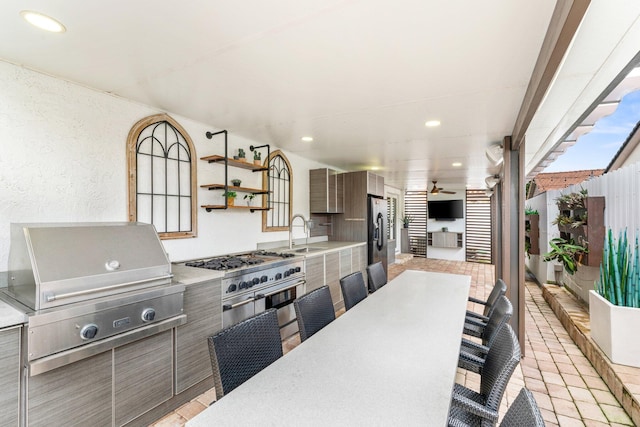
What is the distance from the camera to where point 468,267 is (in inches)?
319

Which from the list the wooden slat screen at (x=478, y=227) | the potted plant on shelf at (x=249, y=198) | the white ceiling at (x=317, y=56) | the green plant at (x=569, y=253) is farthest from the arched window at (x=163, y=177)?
the wooden slat screen at (x=478, y=227)

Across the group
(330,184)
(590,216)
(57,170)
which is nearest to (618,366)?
(590,216)

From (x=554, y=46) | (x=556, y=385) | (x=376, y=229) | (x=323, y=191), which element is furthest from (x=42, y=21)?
(x=376, y=229)

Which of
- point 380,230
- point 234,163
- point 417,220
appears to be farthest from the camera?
point 417,220

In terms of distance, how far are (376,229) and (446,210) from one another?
5078 mm

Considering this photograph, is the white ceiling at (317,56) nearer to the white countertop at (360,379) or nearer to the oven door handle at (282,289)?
the white countertop at (360,379)

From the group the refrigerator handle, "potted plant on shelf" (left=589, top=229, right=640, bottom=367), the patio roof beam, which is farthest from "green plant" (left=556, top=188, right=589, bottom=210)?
the refrigerator handle

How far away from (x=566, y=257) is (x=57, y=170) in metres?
5.46

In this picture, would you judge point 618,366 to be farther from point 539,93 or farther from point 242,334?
point 242,334

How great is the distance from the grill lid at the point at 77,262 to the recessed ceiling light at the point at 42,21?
3.55 ft

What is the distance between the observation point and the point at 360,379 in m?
1.14

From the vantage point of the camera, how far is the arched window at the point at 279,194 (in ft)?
13.5

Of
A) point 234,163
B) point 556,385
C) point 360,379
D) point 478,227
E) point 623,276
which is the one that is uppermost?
point 234,163

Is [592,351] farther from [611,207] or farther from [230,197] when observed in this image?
[230,197]
